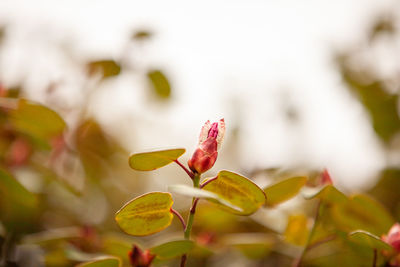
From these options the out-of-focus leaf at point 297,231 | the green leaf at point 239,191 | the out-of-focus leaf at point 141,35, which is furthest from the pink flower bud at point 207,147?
the out-of-focus leaf at point 141,35

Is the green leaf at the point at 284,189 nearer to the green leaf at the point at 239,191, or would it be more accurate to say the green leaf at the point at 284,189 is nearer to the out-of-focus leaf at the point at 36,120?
the green leaf at the point at 239,191

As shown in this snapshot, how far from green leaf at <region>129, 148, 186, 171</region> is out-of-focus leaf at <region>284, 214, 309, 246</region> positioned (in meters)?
0.45

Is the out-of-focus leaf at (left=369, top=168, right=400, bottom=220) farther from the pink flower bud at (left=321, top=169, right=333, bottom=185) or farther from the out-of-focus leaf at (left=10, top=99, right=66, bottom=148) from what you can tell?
the out-of-focus leaf at (left=10, top=99, right=66, bottom=148)

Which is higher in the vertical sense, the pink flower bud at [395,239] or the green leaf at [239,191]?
the green leaf at [239,191]

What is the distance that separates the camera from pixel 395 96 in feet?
5.31

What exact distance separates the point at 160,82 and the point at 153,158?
62 centimetres

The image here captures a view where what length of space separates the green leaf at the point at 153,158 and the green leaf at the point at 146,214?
51 mm

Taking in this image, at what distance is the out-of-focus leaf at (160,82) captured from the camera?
117 cm

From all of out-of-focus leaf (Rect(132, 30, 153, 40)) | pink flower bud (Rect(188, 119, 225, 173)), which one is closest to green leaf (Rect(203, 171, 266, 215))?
pink flower bud (Rect(188, 119, 225, 173))

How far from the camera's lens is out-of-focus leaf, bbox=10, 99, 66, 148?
0.89 meters

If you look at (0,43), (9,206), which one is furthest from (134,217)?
(0,43)

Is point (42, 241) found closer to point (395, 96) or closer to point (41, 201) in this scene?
point (41, 201)

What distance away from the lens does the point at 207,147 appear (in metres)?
0.63

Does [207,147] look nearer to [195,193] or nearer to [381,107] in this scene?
[195,193]
